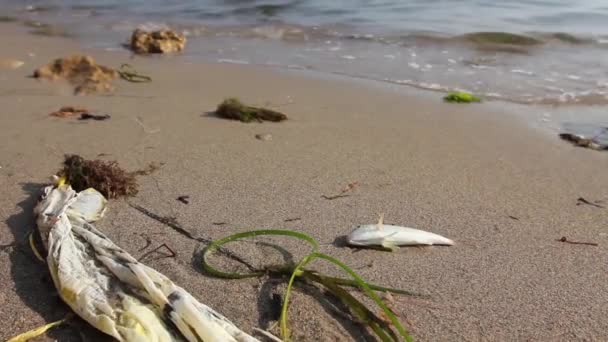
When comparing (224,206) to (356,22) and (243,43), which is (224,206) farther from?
(356,22)

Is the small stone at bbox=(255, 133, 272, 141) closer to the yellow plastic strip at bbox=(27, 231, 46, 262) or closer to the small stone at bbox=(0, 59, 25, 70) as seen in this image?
the yellow plastic strip at bbox=(27, 231, 46, 262)

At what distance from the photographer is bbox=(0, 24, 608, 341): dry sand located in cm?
214

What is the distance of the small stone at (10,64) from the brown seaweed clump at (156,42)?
1.46m

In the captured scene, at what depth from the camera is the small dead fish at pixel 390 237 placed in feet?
8.33

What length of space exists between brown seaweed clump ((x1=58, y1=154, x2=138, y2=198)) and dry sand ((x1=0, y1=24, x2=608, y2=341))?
0.10 m

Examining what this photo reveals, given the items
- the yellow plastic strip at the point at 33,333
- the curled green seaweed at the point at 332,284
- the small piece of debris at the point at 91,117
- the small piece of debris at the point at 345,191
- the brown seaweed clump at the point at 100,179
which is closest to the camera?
the yellow plastic strip at the point at 33,333

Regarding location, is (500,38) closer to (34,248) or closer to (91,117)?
(91,117)

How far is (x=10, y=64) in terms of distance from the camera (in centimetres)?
593

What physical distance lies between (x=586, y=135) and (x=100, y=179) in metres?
3.41

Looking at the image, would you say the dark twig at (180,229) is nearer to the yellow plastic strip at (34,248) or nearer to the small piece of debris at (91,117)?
the yellow plastic strip at (34,248)

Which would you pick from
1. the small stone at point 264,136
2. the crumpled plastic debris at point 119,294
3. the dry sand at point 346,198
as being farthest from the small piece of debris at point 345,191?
the crumpled plastic debris at point 119,294

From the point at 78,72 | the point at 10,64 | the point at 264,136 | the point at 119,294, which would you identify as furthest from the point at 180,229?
the point at 10,64

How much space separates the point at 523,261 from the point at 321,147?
1687mm

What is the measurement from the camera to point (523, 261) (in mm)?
2521
